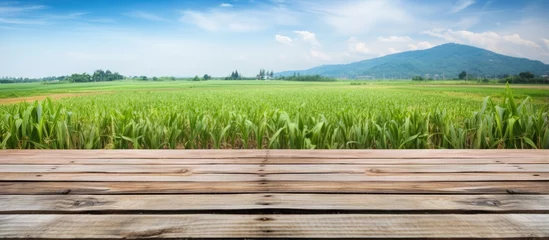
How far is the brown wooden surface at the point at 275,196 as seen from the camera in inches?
37.9

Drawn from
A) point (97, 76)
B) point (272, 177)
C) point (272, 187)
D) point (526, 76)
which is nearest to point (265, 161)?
point (272, 177)

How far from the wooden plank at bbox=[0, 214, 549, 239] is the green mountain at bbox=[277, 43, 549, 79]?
10.3 metres

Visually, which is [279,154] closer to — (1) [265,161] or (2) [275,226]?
(1) [265,161]

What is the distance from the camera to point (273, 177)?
4.90 feet

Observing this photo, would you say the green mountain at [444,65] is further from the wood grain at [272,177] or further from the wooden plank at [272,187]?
the wooden plank at [272,187]

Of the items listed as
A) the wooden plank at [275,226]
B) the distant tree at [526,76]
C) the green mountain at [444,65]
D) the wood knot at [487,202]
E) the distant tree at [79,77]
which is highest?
the green mountain at [444,65]

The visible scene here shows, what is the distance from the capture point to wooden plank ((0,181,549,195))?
51.3 inches

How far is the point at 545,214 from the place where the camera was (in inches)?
42.6

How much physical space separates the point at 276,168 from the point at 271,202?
51 centimetres

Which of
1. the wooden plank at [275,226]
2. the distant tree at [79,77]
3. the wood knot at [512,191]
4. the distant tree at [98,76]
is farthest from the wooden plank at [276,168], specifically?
the distant tree at [98,76]

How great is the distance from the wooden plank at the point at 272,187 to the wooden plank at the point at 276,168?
21 cm

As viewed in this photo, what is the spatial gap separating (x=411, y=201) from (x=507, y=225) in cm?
28

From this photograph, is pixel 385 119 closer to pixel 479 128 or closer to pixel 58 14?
pixel 479 128

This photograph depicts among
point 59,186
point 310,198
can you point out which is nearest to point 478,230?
point 310,198
